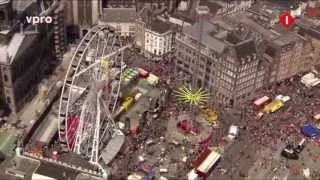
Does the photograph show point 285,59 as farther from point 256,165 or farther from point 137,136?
point 137,136

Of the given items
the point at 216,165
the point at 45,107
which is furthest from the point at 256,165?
the point at 45,107

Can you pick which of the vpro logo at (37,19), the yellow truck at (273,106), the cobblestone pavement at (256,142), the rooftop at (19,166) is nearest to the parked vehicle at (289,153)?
the cobblestone pavement at (256,142)

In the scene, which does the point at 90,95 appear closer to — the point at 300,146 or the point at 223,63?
the point at 223,63

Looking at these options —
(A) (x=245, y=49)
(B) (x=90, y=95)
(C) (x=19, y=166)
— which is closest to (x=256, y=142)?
(A) (x=245, y=49)

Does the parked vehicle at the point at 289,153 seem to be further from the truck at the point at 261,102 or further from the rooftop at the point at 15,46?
the rooftop at the point at 15,46

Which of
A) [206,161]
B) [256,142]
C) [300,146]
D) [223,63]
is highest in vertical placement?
[223,63]

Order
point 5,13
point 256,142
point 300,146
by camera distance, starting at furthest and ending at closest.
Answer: point 5,13
point 256,142
point 300,146

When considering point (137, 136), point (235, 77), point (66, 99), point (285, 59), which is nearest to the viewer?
point (66, 99)
